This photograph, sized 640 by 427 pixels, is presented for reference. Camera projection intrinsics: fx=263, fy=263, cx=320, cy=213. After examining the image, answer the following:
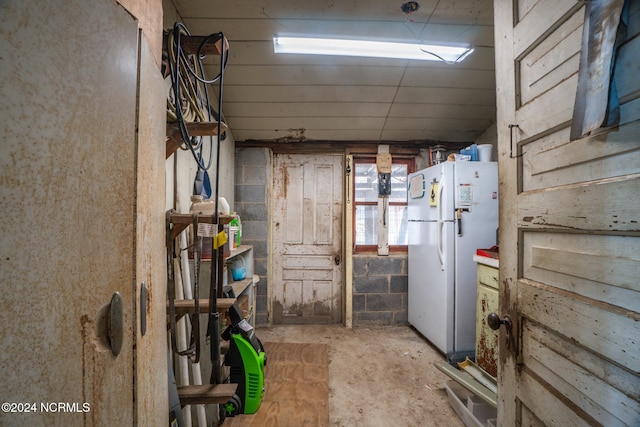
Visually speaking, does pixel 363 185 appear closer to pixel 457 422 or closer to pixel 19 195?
pixel 457 422

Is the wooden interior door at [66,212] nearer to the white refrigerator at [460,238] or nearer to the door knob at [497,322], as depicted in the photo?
the door knob at [497,322]

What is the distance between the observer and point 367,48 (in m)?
2.00

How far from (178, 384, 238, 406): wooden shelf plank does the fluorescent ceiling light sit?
7.12 feet

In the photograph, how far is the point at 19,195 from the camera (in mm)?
378

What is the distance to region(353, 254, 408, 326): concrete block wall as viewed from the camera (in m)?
3.20

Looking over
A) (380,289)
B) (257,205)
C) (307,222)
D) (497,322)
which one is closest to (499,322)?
(497,322)

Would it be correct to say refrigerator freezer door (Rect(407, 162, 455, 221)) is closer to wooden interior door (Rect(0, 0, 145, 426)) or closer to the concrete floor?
the concrete floor

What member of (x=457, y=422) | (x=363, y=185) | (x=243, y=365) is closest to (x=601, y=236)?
(x=243, y=365)

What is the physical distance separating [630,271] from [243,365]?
5.01ft

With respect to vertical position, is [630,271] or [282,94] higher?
[282,94]

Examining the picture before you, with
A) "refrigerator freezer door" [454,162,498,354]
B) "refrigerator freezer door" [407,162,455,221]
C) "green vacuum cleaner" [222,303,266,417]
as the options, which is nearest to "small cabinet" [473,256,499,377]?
"refrigerator freezer door" [454,162,498,354]

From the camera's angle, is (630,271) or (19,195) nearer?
(19,195)

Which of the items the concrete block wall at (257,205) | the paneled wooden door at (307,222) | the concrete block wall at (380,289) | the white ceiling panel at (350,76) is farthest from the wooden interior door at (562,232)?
the concrete block wall at (257,205)

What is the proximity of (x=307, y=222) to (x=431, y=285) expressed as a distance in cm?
156
